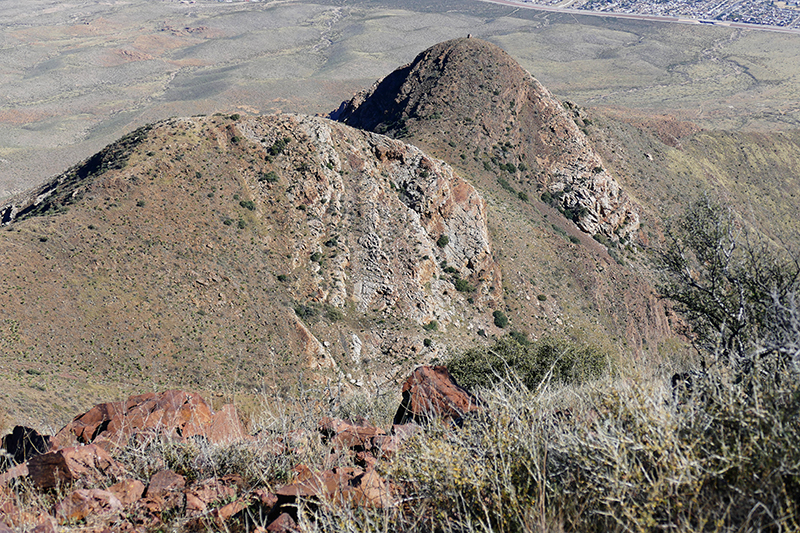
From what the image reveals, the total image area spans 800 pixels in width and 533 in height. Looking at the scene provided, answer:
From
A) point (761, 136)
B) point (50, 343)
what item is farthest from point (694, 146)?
point (50, 343)

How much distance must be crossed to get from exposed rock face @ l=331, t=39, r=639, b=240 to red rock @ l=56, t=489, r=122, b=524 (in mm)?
54806

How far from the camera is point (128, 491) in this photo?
659cm

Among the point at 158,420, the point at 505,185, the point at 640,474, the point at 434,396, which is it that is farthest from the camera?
the point at 505,185

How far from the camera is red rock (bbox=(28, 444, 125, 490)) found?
273 inches

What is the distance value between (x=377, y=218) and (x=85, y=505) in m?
34.7

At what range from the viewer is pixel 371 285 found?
122ft

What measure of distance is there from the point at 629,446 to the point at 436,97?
6333 cm

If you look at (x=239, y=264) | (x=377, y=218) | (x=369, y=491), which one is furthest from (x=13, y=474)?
(x=377, y=218)

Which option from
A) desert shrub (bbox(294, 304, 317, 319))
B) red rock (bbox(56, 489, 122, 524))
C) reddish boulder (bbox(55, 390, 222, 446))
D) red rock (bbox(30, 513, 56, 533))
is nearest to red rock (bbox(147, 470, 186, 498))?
red rock (bbox(56, 489, 122, 524))

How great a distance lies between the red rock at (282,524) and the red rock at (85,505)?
2.21 m

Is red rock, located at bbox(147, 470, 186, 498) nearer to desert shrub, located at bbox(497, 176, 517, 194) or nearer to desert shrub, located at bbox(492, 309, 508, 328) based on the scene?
desert shrub, located at bbox(492, 309, 508, 328)

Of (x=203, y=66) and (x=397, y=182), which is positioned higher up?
(x=203, y=66)

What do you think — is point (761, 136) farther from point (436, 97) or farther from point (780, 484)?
point (780, 484)

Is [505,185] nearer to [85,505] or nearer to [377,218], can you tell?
[377,218]
